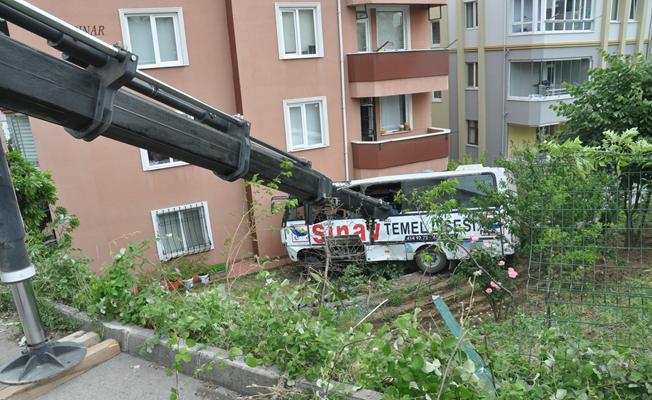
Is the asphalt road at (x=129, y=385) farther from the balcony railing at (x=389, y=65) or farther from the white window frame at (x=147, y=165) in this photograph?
the balcony railing at (x=389, y=65)

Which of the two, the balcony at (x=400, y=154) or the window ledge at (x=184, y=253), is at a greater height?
the balcony at (x=400, y=154)

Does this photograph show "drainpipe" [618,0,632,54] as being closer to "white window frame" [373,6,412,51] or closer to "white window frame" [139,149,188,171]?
"white window frame" [373,6,412,51]

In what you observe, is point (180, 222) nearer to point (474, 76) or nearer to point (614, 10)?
point (474, 76)

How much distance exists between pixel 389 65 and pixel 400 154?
2.53 meters

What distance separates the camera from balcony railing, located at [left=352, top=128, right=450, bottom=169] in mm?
13539

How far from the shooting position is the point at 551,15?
1795 centimetres

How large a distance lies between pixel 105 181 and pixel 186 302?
27.8ft

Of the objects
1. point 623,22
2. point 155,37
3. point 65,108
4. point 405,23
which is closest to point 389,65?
point 405,23

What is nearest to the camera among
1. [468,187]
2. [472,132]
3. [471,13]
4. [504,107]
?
[468,187]

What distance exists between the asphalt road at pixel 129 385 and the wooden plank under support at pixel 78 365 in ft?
0.13

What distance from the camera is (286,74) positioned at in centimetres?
1248

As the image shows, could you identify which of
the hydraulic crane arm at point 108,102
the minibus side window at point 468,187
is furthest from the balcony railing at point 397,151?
the hydraulic crane arm at point 108,102

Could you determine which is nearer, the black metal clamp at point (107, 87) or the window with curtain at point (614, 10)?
the black metal clamp at point (107, 87)

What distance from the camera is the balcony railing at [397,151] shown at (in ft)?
44.4
